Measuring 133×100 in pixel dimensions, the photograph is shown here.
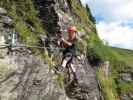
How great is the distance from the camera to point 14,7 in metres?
19.3

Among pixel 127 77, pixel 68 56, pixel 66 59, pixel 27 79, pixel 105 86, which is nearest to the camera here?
pixel 27 79

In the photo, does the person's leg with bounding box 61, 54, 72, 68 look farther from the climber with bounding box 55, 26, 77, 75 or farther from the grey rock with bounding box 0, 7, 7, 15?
the grey rock with bounding box 0, 7, 7, 15

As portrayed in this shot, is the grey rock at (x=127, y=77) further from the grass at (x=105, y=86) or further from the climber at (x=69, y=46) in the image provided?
the climber at (x=69, y=46)

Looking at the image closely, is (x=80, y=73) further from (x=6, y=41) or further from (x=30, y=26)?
(x=6, y=41)

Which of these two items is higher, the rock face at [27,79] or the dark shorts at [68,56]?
the dark shorts at [68,56]

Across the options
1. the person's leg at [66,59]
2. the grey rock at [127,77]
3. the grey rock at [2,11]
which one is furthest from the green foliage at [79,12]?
the person's leg at [66,59]

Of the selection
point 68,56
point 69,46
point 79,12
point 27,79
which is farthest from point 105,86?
point 27,79

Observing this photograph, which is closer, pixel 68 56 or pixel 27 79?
pixel 27 79

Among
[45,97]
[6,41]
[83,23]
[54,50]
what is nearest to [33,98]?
[45,97]

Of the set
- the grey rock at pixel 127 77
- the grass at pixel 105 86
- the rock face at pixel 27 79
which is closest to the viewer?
the rock face at pixel 27 79

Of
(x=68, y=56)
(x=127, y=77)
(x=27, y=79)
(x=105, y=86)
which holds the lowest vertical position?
(x=105, y=86)

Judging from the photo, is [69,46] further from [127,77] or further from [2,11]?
[127,77]

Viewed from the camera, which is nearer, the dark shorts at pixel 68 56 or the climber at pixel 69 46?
the climber at pixel 69 46

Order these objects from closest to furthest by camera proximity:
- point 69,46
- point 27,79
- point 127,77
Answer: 1. point 27,79
2. point 69,46
3. point 127,77
